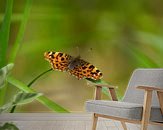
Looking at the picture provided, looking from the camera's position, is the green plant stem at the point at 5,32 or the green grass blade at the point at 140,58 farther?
the green grass blade at the point at 140,58

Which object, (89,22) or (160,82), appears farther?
(89,22)

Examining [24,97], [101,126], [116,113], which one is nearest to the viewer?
[24,97]

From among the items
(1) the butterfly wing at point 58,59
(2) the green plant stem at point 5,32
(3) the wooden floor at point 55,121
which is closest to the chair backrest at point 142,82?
(3) the wooden floor at point 55,121

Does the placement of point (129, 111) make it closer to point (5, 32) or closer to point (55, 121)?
point (55, 121)

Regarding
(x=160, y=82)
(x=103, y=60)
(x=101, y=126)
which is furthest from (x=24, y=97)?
(x=103, y=60)

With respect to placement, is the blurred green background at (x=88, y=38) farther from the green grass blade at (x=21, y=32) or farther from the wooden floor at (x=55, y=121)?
the wooden floor at (x=55, y=121)

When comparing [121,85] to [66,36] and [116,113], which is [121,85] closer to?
[66,36]

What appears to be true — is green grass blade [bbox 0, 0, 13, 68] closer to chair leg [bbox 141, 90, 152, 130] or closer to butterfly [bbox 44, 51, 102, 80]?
butterfly [bbox 44, 51, 102, 80]
